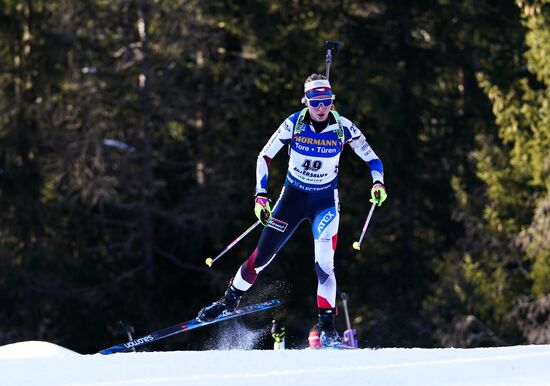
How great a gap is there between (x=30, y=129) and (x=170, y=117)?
2.79 meters

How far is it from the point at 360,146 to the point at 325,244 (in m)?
0.94

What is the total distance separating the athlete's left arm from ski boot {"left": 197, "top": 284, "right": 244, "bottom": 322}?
163 centimetres

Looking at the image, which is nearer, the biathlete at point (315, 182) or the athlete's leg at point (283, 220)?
the biathlete at point (315, 182)

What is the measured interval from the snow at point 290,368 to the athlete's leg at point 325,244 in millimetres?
1239

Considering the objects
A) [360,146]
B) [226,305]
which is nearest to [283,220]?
[360,146]

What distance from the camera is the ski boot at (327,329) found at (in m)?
11.4

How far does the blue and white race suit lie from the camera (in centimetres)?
1114

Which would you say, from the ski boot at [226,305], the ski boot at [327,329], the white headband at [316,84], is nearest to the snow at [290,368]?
the ski boot at [327,329]

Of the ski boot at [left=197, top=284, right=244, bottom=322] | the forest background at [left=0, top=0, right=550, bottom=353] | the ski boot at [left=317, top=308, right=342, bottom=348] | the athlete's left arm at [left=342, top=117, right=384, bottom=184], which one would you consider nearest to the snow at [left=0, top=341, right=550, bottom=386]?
the ski boot at [left=317, top=308, right=342, bottom=348]

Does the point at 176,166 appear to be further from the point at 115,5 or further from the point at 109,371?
the point at 109,371

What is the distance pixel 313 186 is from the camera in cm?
1128

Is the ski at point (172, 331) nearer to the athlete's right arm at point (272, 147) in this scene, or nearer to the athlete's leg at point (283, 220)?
the athlete's leg at point (283, 220)

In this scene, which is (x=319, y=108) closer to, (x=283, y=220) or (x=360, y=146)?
(x=360, y=146)

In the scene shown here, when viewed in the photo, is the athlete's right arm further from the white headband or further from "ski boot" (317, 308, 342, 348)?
"ski boot" (317, 308, 342, 348)
